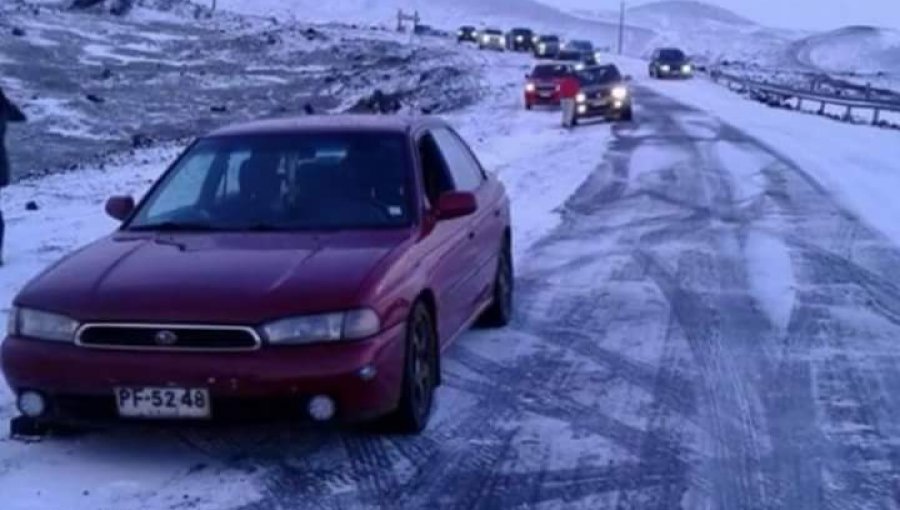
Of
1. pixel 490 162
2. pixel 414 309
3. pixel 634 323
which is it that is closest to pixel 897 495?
pixel 414 309

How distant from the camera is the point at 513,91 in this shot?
50281 mm

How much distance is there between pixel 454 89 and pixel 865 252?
3722 cm

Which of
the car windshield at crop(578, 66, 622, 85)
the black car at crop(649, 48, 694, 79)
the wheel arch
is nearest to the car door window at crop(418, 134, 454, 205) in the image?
the wheel arch

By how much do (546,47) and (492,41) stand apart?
34.1 feet

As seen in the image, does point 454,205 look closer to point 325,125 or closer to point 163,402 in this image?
point 325,125

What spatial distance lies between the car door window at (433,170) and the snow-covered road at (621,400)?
1.02 meters

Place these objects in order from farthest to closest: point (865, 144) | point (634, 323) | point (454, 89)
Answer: point (454, 89), point (865, 144), point (634, 323)

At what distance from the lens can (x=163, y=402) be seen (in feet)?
20.7

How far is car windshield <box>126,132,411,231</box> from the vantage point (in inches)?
299

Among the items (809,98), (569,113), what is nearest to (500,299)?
(569,113)

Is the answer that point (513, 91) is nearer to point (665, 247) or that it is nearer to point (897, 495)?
point (665, 247)

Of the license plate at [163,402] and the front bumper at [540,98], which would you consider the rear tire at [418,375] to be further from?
the front bumper at [540,98]

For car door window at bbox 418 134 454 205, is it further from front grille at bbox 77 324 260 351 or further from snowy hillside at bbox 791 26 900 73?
snowy hillside at bbox 791 26 900 73

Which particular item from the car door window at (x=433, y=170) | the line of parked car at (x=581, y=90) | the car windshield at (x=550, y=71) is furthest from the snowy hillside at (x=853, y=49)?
the car door window at (x=433, y=170)
